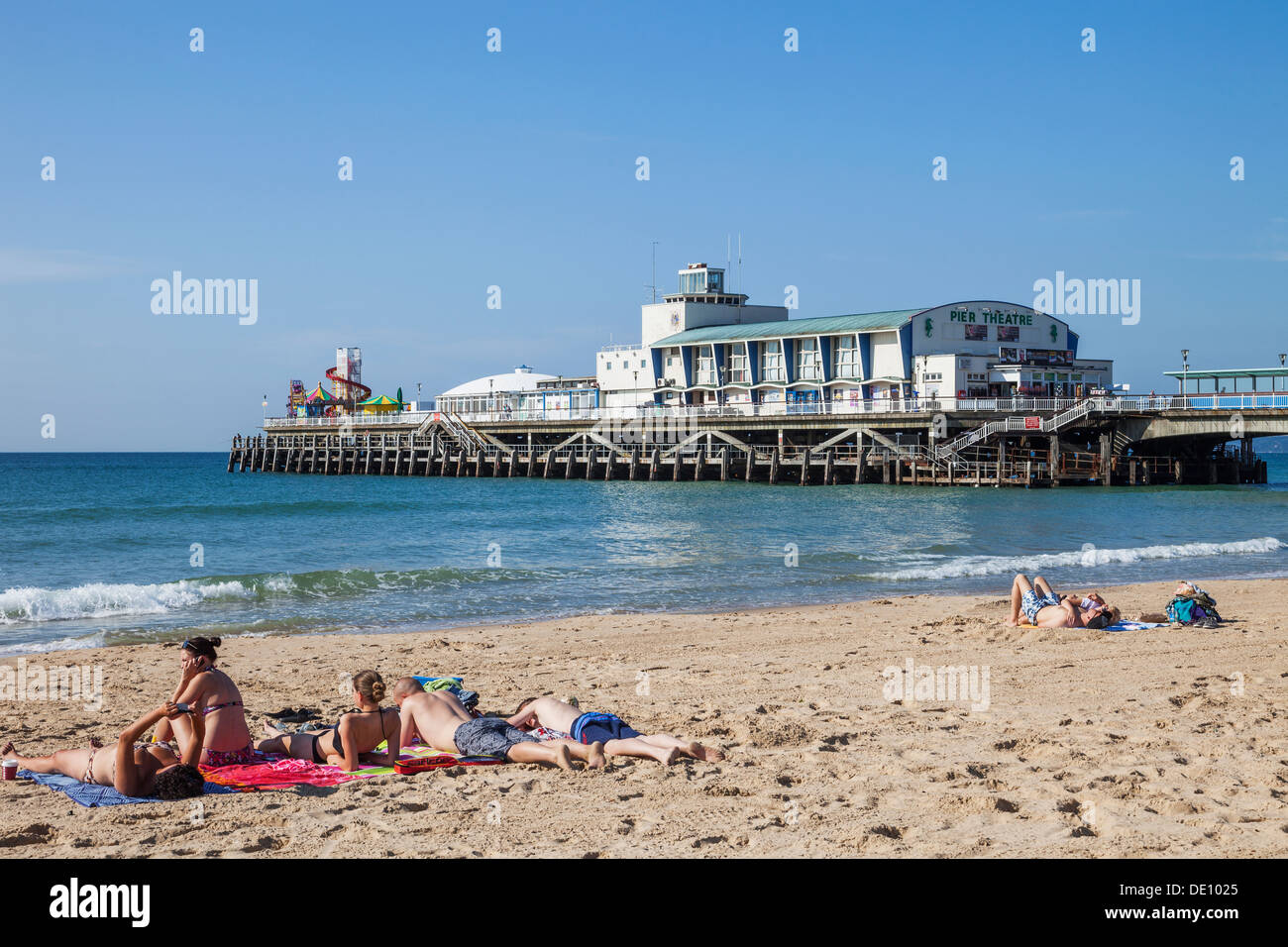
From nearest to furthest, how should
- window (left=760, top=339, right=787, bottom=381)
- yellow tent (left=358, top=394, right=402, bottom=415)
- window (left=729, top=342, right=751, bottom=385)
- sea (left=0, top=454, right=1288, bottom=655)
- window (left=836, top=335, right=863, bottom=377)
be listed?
sea (left=0, top=454, right=1288, bottom=655), window (left=836, top=335, right=863, bottom=377), window (left=760, top=339, right=787, bottom=381), window (left=729, top=342, right=751, bottom=385), yellow tent (left=358, top=394, right=402, bottom=415)

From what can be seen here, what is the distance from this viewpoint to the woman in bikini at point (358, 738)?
273 inches

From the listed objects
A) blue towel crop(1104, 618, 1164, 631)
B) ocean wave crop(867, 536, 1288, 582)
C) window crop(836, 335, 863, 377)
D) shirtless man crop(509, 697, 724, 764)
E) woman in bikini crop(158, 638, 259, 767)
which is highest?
window crop(836, 335, 863, 377)

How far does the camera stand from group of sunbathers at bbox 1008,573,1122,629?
39.7 ft

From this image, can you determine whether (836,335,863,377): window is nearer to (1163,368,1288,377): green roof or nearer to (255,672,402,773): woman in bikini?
(1163,368,1288,377): green roof

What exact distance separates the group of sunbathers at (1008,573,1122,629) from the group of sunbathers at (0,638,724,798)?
646cm

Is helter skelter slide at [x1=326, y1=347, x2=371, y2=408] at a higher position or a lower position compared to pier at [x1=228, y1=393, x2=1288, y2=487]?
higher

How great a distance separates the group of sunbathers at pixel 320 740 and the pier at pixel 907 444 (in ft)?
136

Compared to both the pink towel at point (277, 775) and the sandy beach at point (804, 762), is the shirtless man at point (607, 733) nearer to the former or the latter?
the sandy beach at point (804, 762)

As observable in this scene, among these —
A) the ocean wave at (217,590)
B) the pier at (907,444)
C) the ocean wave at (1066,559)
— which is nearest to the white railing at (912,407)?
the pier at (907,444)

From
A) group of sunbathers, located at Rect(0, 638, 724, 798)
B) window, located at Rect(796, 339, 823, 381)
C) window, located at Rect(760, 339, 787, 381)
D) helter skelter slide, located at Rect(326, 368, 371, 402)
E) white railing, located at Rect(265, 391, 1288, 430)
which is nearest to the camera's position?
group of sunbathers, located at Rect(0, 638, 724, 798)

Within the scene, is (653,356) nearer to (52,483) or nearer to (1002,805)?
(52,483)

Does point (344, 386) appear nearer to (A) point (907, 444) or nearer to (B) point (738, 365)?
(B) point (738, 365)

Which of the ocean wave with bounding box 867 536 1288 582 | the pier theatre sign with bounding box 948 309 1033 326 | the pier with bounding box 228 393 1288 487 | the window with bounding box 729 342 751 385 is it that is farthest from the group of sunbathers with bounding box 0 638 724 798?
the window with bounding box 729 342 751 385
